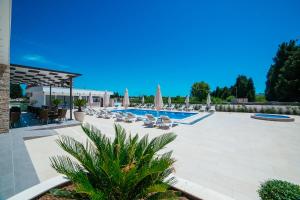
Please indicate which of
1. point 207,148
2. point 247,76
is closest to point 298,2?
point 207,148

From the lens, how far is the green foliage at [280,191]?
6.14 ft

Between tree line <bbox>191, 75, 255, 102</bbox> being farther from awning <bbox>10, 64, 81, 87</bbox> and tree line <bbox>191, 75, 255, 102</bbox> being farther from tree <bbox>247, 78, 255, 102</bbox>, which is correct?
awning <bbox>10, 64, 81, 87</bbox>

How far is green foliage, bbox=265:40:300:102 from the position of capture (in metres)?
30.3

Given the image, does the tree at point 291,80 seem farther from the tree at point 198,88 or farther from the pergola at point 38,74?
the pergola at point 38,74

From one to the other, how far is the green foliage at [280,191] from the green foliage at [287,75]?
127ft

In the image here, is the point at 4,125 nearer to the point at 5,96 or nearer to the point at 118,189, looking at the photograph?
the point at 5,96

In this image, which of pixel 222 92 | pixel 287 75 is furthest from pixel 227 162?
pixel 222 92

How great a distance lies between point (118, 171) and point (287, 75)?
42.1 m

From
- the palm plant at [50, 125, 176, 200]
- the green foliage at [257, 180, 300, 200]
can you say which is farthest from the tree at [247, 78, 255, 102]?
the palm plant at [50, 125, 176, 200]

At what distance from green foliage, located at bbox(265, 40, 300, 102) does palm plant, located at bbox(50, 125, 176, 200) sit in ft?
130

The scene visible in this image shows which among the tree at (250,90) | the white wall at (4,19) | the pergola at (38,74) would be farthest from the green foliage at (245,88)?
the white wall at (4,19)

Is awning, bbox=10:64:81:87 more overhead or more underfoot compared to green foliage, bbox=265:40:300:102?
more underfoot

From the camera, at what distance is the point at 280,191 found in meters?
1.95

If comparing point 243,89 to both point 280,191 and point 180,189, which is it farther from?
point 180,189
